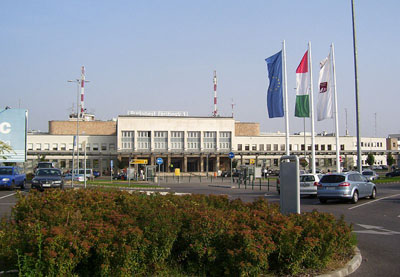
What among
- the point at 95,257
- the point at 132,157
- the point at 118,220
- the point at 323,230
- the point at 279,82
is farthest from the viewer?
the point at 132,157

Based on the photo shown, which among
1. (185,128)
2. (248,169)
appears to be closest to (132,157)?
(185,128)

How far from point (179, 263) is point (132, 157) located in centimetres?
8192

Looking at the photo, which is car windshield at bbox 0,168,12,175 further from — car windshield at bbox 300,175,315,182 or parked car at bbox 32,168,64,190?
car windshield at bbox 300,175,315,182

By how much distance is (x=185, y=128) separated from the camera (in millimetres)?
90188

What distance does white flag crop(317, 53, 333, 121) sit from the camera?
32.1 metres

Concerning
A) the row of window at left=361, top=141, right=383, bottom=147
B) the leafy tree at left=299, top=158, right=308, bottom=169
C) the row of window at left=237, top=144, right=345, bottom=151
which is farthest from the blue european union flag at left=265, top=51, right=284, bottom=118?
the row of window at left=361, top=141, right=383, bottom=147

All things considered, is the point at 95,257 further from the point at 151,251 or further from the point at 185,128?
the point at 185,128

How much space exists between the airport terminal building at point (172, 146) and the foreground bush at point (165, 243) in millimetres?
76081

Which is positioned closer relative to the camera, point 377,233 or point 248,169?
point 377,233

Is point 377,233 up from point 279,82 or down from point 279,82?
down

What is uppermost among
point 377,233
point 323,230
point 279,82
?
point 279,82

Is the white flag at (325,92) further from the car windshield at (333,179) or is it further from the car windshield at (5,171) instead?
the car windshield at (5,171)

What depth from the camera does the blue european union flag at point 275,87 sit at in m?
27.6

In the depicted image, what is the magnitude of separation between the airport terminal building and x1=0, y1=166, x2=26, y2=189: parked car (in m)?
51.7
